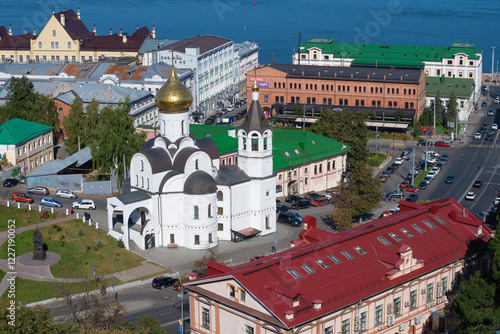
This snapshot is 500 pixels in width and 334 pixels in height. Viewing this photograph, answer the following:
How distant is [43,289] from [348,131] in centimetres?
4035

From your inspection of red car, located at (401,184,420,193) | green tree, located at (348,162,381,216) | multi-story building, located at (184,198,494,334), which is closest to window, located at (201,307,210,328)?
multi-story building, located at (184,198,494,334)

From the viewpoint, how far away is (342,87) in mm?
111312

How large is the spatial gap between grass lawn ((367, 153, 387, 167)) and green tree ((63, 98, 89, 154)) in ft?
95.7

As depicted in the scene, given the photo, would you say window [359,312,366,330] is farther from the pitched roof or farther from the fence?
the pitched roof

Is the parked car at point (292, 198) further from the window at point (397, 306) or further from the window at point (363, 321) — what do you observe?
Result: the window at point (363, 321)

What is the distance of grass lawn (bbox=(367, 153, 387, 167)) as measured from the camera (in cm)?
9028

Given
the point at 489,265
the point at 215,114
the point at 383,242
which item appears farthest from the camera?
the point at 215,114

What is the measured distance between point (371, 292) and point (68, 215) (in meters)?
31.7

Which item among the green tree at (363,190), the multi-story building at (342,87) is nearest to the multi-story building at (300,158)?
the green tree at (363,190)

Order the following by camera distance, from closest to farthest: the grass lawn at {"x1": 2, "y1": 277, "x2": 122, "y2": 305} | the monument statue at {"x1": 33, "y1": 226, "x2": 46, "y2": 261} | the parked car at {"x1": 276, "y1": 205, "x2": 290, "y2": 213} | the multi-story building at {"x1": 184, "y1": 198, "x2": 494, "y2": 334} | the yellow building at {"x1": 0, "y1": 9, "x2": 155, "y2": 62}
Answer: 1. the multi-story building at {"x1": 184, "y1": 198, "x2": 494, "y2": 334}
2. the grass lawn at {"x1": 2, "y1": 277, "x2": 122, "y2": 305}
3. the monument statue at {"x1": 33, "y1": 226, "x2": 46, "y2": 261}
4. the parked car at {"x1": 276, "y1": 205, "x2": 290, "y2": 213}
5. the yellow building at {"x1": 0, "y1": 9, "x2": 155, "y2": 62}

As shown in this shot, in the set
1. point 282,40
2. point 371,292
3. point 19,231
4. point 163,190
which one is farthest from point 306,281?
point 282,40

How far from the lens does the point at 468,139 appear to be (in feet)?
344

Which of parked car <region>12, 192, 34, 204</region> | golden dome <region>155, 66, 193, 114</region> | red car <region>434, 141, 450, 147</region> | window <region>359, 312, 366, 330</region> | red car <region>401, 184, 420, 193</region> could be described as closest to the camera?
window <region>359, 312, 366, 330</region>

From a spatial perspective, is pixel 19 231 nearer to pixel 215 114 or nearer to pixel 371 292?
pixel 371 292
